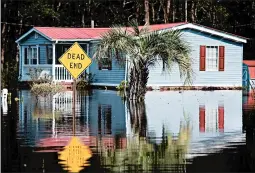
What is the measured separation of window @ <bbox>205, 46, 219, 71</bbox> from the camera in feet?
115

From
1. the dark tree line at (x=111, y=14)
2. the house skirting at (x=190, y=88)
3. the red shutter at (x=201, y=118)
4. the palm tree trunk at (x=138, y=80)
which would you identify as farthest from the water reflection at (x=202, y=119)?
the dark tree line at (x=111, y=14)

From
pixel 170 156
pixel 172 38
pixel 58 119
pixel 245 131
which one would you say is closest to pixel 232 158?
pixel 170 156

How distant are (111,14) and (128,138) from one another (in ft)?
141

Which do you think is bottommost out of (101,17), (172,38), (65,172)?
(65,172)

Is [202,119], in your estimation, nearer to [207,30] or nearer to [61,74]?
[207,30]

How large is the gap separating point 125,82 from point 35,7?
73.0ft

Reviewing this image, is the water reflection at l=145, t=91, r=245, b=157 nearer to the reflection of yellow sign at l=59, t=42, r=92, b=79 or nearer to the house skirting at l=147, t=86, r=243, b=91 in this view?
the reflection of yellow sign at l=59, t=42, r=92, b=79

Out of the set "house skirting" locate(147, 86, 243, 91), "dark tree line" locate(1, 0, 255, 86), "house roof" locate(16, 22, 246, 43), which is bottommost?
"house skirting" locate(147, 86, 243, 91)

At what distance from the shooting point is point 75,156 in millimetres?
10758

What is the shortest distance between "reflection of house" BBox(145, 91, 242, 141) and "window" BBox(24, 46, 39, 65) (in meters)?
15.6

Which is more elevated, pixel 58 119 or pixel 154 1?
pixel 154 1

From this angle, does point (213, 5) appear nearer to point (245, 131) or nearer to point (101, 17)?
point (101, 17)

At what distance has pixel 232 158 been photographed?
10570mm

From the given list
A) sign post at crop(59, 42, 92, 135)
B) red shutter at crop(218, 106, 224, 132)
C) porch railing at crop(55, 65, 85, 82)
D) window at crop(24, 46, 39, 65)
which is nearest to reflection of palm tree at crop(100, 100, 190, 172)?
red shutter at crop(218, 106, 224, 132)
